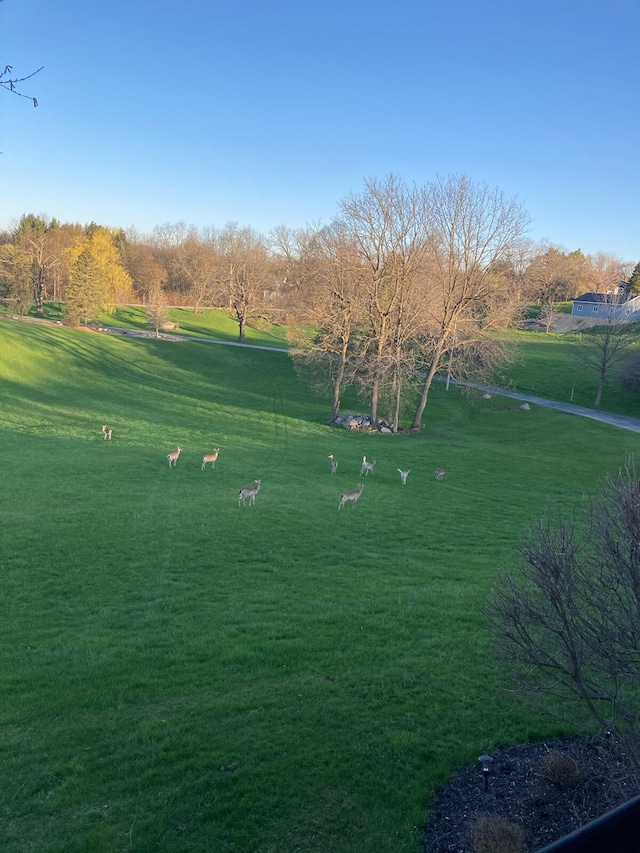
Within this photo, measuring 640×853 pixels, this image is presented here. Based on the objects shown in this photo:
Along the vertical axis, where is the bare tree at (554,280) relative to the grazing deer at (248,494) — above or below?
above

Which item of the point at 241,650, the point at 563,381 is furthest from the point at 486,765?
the point at 563,381

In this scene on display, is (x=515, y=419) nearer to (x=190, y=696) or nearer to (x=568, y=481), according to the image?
(x=568, y=481)

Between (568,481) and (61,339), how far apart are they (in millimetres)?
47216

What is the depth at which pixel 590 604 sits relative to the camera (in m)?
5.25

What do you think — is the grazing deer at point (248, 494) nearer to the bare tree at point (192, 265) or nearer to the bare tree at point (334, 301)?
the bare tree at point (334, 301)

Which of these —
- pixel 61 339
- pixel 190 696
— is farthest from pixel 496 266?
pixel 61 339

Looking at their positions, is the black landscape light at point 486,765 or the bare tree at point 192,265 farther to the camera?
the bare tree at point 192,265

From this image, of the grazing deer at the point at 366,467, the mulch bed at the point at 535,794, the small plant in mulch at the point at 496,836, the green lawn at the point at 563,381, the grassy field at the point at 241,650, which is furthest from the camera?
the green lawn at the point at 563,381

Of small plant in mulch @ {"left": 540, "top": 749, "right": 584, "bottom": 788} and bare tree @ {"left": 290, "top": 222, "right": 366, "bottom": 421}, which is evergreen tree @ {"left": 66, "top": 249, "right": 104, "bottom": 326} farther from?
small plant in mulch @ {"left": 540, "top": 749, "right": 584, "bottom": 788}

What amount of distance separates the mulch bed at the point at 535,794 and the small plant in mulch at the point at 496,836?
19mm

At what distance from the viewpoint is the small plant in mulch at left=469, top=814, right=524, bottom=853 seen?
4.89 m

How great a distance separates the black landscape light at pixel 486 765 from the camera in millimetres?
6070

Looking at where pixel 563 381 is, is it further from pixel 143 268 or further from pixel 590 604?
pixel 143 268

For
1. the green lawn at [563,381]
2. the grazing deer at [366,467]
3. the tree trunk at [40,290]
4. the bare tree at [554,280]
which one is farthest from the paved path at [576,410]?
the tree trunk at [40,290]
